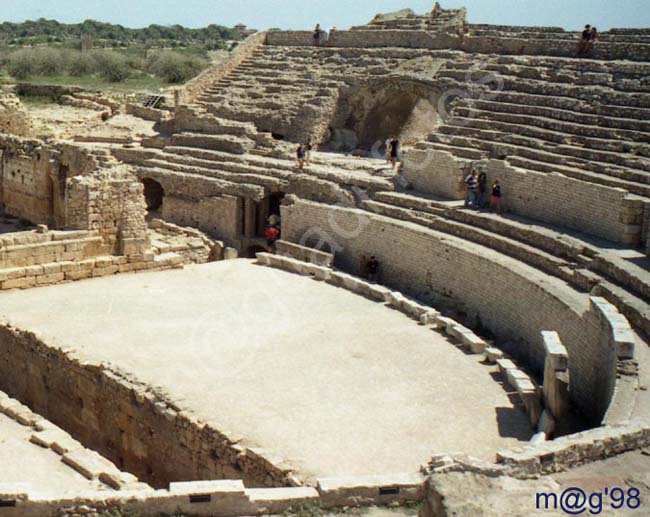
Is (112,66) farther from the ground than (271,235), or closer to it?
farther from the ground

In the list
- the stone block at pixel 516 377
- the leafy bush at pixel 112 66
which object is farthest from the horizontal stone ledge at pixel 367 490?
the leafy bush at pixel 112 66

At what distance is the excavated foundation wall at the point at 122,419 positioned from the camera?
1102cm

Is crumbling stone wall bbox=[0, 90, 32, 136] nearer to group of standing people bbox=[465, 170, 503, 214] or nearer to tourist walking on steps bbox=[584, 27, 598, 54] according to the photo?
group of standing people bbox=[465, 170, 503, 214]

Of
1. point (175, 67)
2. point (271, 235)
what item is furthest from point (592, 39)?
point (175, 67)

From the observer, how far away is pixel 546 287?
48.3ft

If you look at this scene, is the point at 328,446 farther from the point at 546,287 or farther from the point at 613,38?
the point at 613,38

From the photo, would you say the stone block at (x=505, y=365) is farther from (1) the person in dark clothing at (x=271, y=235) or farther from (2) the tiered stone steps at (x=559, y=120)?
(1) the person in dark clothing at (x=271, y=235)

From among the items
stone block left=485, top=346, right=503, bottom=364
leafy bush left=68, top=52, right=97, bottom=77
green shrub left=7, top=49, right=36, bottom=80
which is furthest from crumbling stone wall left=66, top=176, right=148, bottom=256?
leafy bush left=68, top=52, right=97, bottom=77

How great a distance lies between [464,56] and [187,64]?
21787 mm

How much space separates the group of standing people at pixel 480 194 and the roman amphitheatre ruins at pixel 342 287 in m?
0.27

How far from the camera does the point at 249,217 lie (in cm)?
2256

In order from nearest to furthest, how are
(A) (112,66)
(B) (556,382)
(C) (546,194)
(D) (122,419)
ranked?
1. (B) (556,382)
2. (D) (122,419)
3. (C) (546,194)
4. (A) (112,66)

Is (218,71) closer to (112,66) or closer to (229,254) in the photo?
(229,254)

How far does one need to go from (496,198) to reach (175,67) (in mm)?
27973
